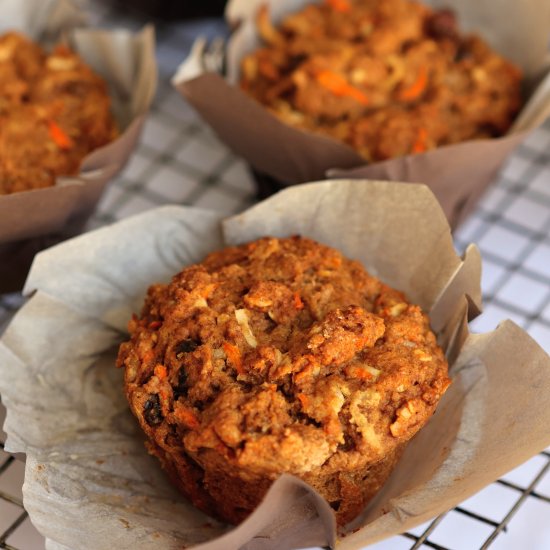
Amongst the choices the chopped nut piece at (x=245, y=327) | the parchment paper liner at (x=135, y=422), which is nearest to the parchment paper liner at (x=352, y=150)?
the parchment paper liner at (x=135, y=422)

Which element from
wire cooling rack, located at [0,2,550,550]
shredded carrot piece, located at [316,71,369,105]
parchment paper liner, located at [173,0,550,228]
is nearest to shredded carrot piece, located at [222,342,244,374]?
wire cooling rack, located at [0,2,550,550]

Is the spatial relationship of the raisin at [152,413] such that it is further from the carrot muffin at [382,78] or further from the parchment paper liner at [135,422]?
the carrot muffin at [382,78]

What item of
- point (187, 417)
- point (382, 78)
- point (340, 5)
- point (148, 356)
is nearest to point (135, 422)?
point (148, 356)

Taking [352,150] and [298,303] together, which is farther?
[352,150]

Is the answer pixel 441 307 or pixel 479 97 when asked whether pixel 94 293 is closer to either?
pixel 441 307

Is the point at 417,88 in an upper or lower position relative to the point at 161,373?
upper

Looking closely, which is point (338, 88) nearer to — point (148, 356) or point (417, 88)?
point (417, 88)

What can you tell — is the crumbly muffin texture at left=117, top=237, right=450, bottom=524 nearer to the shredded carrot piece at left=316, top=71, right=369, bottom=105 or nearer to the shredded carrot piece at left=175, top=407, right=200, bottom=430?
the shredded carrot piece at left=175, top=407, right=200, bottom=430
